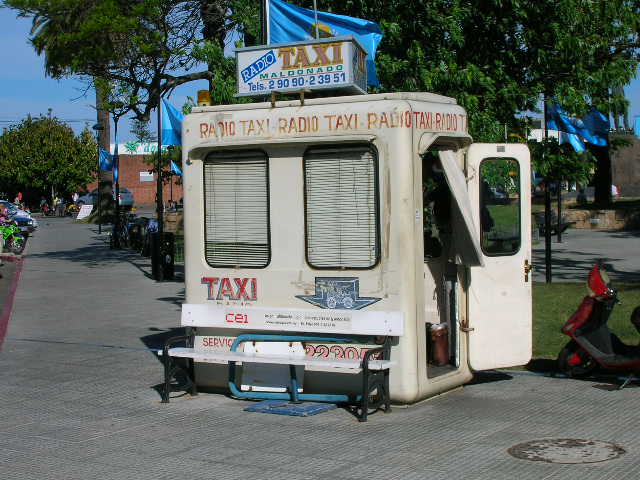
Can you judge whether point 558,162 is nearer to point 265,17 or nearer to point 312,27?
point 312,27

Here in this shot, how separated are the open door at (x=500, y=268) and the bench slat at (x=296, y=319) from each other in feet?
3.98

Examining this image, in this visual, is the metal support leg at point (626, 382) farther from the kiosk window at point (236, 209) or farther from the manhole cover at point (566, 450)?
the kiosk window at point (236, 209)

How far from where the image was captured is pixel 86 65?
22.5m

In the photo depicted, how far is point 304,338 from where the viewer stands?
8477 mm

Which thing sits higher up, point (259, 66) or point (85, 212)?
point (259, 66)

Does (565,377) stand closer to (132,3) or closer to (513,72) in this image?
(513,72)

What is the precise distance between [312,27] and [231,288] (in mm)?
4727

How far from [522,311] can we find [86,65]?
16098 mm

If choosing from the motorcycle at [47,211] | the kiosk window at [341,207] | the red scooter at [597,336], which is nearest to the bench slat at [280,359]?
the kiosk window at [341,207]

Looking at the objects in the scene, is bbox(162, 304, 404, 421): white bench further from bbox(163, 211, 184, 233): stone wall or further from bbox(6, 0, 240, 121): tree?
bbox(163, 211, 184, 233): stone wall

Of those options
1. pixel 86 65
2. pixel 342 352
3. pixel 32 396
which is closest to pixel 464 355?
pixel 342 352

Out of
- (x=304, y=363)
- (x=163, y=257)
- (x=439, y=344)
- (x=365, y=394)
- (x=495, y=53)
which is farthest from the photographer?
(x=163, y=257)

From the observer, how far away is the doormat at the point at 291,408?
26.8ft

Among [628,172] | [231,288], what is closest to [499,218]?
[231,288]
